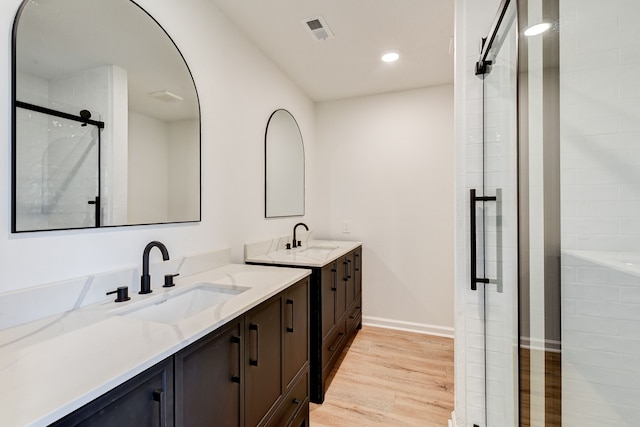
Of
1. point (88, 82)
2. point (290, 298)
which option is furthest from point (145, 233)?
point (290, 298)

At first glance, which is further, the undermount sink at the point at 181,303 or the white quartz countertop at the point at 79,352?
the undermount sink at the point at 181,303

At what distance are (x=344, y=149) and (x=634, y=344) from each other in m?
2.67

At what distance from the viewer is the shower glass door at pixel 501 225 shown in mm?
1279

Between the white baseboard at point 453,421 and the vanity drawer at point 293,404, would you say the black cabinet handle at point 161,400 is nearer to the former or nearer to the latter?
the vanity drawer at point 293,404

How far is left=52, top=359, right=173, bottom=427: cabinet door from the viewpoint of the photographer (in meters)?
0.59

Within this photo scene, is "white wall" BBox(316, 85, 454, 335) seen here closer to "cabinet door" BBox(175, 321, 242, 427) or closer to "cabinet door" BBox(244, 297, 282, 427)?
"cabinet door" BBox(244, 297, 282, 427)

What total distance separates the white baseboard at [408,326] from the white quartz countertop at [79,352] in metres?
2.32

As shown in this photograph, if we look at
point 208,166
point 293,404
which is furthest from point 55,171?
point 293,404

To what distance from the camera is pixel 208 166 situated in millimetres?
1740

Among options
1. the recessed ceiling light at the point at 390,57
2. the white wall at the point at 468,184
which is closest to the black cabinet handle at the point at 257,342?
the white wall at the point at 468,184

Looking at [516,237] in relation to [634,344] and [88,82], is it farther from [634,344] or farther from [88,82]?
[88,82]

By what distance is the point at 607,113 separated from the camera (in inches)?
49.4

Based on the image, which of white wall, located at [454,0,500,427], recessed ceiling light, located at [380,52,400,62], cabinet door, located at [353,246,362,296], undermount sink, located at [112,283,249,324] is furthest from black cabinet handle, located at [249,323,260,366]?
recessed ceiling light, located at [380,52,400,62]

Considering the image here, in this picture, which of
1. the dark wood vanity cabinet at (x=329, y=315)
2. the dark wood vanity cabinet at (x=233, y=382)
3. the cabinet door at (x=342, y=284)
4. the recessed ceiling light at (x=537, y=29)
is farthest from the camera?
the cabinet door at (x=342, y=284)
